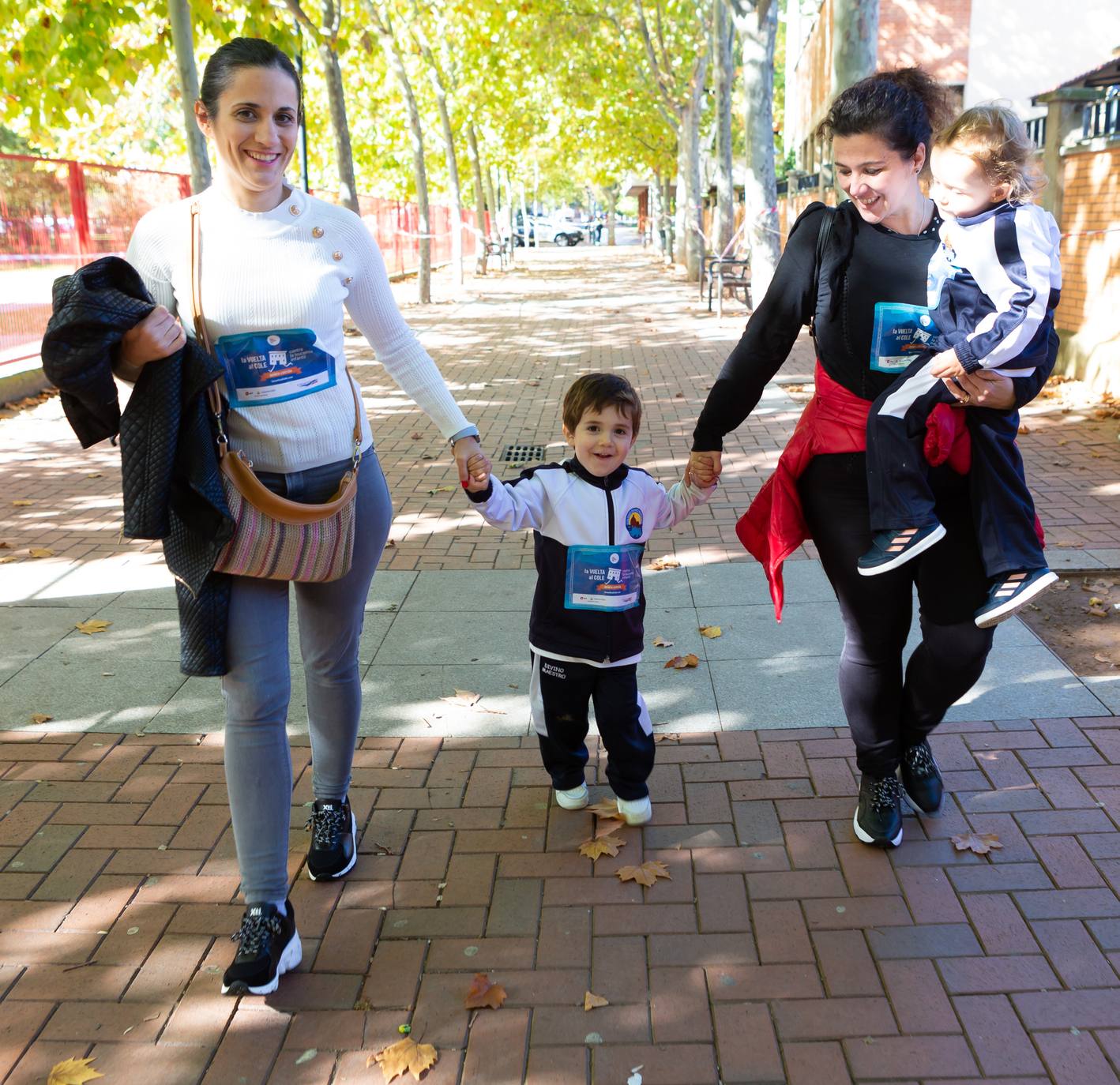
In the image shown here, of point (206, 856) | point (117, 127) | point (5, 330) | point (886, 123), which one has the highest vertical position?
point (117, 127)

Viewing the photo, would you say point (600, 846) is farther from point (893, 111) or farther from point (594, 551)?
point (893, 111)

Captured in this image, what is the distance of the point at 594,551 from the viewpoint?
314 cm

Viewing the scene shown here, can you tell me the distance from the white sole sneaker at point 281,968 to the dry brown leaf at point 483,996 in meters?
0.44

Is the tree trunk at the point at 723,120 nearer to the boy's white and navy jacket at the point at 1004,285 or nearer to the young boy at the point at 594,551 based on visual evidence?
the young boy at the point at 594,551

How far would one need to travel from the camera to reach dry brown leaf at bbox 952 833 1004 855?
123 inches

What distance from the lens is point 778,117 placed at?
60.5 meters

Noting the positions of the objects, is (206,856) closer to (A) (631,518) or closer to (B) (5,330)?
(A) (631,518)

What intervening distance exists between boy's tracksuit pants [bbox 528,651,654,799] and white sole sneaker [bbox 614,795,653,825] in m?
0.02

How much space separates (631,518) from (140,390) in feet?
4.49

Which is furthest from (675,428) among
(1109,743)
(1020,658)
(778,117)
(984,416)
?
(778,117)

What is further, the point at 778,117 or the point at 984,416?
the point at 778,117

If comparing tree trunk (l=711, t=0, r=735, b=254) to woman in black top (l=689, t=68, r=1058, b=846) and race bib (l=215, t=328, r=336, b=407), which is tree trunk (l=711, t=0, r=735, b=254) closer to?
woman in black top (l=689, t=68, r=1058, b=846)

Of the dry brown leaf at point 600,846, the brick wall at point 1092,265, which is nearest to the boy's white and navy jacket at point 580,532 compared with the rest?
the dry brown leaf at point 600,846

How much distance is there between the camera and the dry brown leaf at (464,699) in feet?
13.8
